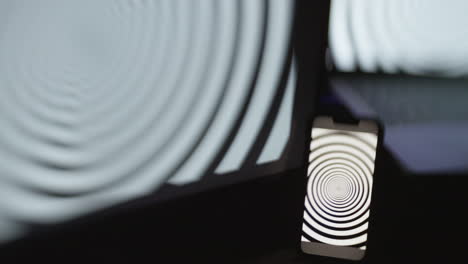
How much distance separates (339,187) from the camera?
0.79 meters

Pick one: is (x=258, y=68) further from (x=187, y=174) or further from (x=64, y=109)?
(x=64, y=109)

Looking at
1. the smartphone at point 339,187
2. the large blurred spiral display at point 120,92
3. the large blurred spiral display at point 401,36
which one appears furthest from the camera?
the large blurred spiral display at point 401,36

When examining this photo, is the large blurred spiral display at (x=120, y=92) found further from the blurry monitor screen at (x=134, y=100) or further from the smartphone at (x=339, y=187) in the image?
the smartphone at (x=339, y=187)

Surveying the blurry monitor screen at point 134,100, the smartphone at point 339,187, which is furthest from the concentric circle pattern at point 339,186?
the blurry monitor screen at point 134,100

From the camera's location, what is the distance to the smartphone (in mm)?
776

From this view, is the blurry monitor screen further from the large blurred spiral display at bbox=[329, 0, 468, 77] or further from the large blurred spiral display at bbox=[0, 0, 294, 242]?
the large blurred spiral display at bbox=[329, 0, 468, 77]

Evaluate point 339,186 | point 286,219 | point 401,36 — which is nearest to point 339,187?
point 339,186

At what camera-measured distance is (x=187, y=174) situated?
0.82 metres

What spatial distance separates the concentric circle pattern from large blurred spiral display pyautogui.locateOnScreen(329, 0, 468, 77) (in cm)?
21

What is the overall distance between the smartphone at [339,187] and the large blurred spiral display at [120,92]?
15 centimetres

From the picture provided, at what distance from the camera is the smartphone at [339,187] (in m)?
0.78

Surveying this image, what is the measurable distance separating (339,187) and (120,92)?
0.44 m

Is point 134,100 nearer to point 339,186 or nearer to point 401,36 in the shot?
point 339,186

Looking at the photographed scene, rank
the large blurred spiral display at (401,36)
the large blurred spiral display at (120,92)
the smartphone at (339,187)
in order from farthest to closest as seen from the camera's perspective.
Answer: the large blurred spiral display at (401,36) → the smartphone at (339,187) → the large blurred spiral display at (120,92)
